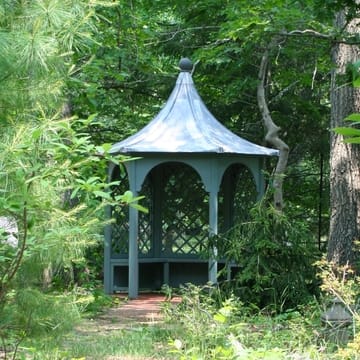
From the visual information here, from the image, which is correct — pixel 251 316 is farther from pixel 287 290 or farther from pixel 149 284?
pixel 149 284

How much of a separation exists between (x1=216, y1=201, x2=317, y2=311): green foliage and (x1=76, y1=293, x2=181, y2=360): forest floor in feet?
3.01

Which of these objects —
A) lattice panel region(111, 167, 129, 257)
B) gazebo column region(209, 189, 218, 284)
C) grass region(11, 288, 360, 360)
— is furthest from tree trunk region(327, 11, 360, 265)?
lattice panel region(111, 167, 129, 257)

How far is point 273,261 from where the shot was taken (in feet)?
29.0

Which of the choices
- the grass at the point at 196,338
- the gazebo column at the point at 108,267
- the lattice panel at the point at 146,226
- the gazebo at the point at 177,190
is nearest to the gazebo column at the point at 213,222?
the gazebo at the point at 177,190

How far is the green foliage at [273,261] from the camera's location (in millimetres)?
8680

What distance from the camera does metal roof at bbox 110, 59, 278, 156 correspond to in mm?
10898

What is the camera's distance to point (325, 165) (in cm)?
1595

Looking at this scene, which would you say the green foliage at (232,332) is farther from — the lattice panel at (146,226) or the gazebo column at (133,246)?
the lattice panel at (146,226)

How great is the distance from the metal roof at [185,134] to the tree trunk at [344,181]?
1532mm

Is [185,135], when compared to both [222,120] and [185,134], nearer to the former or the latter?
[185,134]

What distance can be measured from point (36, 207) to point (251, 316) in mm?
4475

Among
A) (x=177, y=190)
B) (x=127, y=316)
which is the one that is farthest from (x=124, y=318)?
(x=177, y=190)

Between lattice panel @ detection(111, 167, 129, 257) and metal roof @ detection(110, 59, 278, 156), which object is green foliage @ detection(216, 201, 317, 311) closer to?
metal roof @ detection(110, 59, 278, 156)

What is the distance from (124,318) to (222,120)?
21.2 ft
